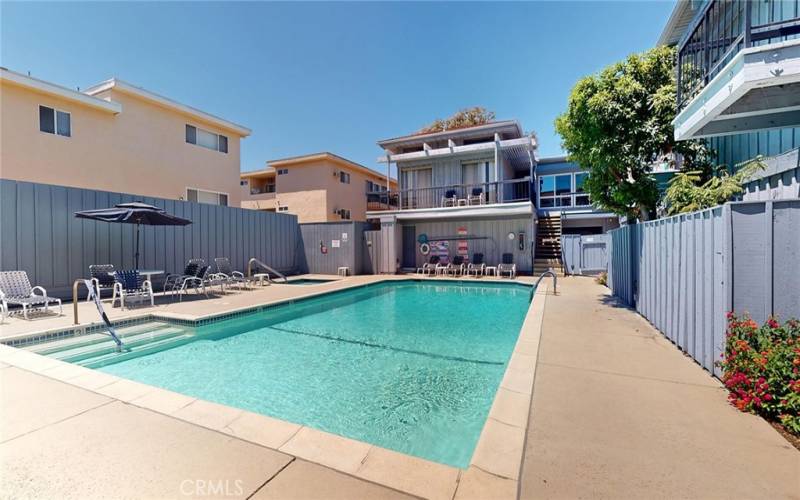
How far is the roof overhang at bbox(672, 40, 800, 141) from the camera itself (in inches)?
129

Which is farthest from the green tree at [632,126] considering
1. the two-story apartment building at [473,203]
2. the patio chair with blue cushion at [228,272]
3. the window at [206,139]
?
the window at [206,139]

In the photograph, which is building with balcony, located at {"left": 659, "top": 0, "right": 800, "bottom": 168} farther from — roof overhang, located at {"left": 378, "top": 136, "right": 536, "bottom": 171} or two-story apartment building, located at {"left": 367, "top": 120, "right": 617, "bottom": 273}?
two-story apartment building, located at {"left": 367, "top": 120, "right": 617, "bottom": 273}

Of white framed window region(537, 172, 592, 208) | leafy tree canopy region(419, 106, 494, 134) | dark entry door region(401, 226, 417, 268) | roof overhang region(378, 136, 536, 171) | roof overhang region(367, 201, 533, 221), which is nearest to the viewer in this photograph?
roof overhang region(367, 201, 533, 221)

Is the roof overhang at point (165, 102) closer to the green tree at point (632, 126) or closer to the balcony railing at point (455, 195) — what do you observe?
the balcony railing at point (455, 195)

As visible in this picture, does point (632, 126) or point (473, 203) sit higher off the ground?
point (632, 126)

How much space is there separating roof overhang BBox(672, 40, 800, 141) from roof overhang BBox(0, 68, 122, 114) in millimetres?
17125

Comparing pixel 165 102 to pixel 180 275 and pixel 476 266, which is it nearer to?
pixel 180 275

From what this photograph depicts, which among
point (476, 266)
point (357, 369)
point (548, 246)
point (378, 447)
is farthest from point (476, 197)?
point (378, 447)

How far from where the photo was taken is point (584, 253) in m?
14.8

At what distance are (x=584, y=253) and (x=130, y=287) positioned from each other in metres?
16.1

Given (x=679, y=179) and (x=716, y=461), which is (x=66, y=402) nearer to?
(x=716, y=461)

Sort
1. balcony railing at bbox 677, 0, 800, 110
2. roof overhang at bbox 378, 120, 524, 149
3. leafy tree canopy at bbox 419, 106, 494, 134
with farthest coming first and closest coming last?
leafy tree canopy at bbox 419, 106, 494, 134 → roof overhang at bbox 378, 120, 524, 149 → balcony railing at bbox 677, 0, 800, 110

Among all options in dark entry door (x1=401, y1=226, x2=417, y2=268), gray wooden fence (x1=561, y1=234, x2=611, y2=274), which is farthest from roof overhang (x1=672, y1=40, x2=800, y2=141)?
dark entry door (x1=401, y1=226, x2=417, y2=268)

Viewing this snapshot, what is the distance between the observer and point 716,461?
2.13 m
